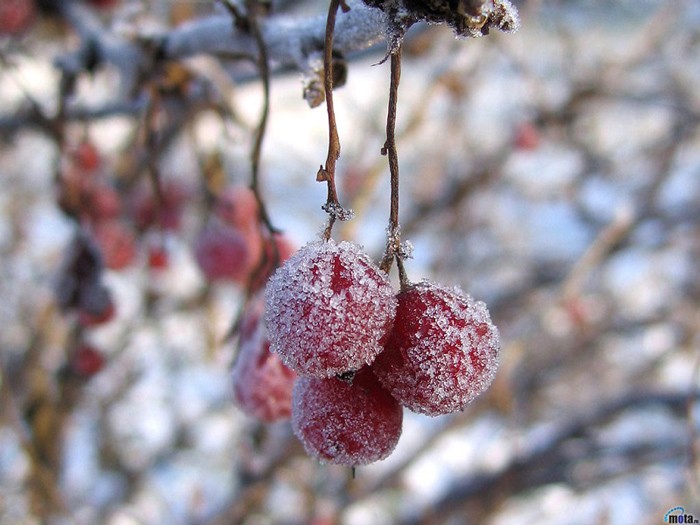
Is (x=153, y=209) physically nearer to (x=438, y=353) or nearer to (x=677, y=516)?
Answer: (x=438, y=353)

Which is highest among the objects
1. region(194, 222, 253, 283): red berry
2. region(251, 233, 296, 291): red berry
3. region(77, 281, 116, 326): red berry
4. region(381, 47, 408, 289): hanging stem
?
region(194, 222, 253, 283): red berry

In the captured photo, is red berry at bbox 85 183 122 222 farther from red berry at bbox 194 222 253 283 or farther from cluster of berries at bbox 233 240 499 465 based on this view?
cluster of berries at bbox 233 240 499 465

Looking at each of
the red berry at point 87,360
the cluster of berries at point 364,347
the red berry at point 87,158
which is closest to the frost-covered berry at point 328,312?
the cluster of berries at point 364,347

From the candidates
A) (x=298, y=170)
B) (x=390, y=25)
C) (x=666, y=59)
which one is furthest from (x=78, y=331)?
(x=666, y=59)

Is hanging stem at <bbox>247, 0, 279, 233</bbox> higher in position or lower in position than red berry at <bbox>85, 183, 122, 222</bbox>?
lower

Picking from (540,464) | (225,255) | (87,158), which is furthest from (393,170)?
(87,158)

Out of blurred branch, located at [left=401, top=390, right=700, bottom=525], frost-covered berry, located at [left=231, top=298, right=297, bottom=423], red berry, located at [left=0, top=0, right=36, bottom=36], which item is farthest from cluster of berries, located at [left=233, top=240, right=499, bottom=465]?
red berry, located at [left=0, top=0, right=36, bottom=36]
